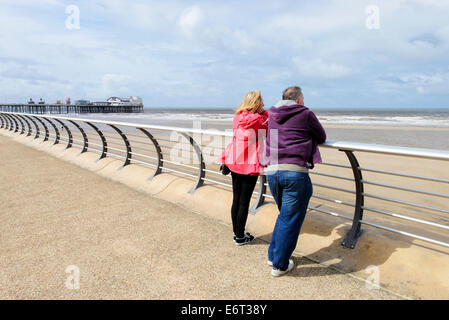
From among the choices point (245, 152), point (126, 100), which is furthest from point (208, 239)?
point (126, 100)

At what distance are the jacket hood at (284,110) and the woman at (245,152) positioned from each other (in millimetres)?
333

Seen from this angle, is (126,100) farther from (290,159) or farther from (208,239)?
(290,159)

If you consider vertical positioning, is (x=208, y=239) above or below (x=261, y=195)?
below

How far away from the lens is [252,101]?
2781 mm

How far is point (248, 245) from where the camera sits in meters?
3.13

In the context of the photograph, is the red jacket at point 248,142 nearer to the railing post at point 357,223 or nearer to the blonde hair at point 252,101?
the blonde hair at point 252,101

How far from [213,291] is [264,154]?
44.6 inches

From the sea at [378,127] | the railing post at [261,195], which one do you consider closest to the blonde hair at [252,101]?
the railing post at [261,195]

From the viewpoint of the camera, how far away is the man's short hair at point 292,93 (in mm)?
2432

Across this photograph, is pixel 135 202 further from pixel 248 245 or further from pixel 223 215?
pixel 248 245

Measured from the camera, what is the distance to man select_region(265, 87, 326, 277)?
2383 millimetres

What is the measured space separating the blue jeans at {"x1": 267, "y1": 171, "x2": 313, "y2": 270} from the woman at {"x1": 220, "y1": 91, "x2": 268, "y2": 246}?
1.25 ft

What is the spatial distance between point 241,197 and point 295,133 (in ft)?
3.14
